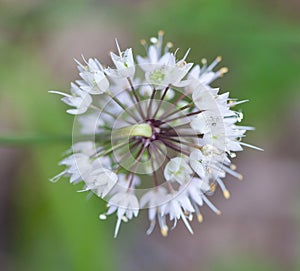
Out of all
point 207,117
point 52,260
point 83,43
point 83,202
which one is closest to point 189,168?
point 207,117

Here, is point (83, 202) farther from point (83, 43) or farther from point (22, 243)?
point (83, 43)

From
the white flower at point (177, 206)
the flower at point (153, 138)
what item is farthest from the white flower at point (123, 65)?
the white flower at point (177, 206)

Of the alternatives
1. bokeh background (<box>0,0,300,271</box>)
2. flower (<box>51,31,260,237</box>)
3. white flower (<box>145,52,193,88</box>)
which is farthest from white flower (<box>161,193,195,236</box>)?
bokeh background (<box>0,0,300,271</box>)

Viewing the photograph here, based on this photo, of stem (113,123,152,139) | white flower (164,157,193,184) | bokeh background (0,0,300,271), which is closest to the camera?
stem (113,123,152,139)

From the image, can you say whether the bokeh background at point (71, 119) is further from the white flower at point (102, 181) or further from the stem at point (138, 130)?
the stem at point (138, 130)

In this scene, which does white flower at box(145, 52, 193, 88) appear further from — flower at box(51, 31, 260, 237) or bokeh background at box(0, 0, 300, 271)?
bokeh background at box(0, 0, 300, 271)

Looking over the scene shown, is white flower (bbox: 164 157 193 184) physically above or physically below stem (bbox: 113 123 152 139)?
below
